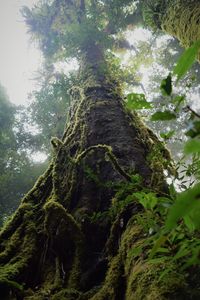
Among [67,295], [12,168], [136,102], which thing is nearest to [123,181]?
[67,295]

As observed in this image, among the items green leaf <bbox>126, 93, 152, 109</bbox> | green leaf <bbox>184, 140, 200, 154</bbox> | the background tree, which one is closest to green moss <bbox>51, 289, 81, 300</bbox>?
green leaf <bbox>126, 93, 152, 109</bbox>

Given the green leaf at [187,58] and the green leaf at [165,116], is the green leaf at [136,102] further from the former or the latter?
the green leaf at [187,58]

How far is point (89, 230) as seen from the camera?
8.95 feet

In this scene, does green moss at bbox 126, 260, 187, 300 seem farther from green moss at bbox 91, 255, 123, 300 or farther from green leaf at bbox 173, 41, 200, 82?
green leaf at bbox 173, 41, 200, 82

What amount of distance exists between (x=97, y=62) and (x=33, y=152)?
7409 millimetres

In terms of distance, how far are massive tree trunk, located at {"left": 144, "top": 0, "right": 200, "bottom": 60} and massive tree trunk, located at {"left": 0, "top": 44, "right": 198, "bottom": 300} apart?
1.43 meters

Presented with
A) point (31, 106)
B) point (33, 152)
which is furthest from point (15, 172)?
point (31, 106)

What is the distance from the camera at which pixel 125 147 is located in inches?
140

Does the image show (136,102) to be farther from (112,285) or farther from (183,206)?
(112,285)

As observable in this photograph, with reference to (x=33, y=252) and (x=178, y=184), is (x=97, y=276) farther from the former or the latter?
(x=178, y=184)

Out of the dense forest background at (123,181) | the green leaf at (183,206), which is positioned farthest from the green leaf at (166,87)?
the green leaf at (183,206)

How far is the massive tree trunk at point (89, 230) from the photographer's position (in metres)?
1.82

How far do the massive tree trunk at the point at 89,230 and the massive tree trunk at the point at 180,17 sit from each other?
1429 mm

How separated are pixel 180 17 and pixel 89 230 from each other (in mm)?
3287
